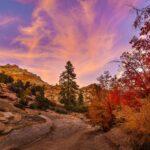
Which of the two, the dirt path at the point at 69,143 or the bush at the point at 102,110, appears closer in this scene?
the dirt path at the point at 69,143

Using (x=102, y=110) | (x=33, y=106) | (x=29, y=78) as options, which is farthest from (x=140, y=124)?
(x=29, y=78)

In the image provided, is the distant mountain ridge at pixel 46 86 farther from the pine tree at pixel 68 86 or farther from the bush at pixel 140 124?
the bush at pixel 140 124

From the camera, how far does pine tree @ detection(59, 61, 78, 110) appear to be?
263 feet

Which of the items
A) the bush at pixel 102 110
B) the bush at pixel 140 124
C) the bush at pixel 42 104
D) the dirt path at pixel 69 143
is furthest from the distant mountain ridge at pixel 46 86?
the bush at pixel 140 124

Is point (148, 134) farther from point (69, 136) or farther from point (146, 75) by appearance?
point (69, 136)

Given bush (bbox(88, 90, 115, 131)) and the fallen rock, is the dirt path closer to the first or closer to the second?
the fallen rock

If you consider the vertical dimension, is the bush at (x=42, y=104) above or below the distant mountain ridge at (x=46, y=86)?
below

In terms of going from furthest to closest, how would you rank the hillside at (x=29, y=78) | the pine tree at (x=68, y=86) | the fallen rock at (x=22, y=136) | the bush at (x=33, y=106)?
the hillside at (x=29, y=78), the pine tree at (x=68, y=86), the bush at (x=33, y=106), the fallen rock at (x=22, y=136)

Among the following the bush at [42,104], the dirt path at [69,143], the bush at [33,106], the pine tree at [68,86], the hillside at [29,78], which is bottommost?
the dirt path at [69,143]

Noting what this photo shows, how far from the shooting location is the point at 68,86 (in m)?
83.0

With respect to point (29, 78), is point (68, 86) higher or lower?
lower

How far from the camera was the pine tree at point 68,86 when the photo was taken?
263ft

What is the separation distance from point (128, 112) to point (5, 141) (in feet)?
43.8

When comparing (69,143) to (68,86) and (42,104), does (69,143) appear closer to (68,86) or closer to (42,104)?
(42,104)
